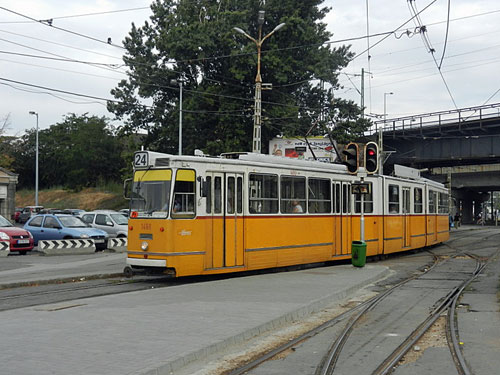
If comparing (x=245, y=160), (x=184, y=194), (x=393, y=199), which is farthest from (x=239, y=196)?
(x=393, y=199)

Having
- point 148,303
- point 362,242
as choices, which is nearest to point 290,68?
point 362,242

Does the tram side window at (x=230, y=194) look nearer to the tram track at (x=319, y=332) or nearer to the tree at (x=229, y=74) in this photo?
the tram track at (x=319, y=332)

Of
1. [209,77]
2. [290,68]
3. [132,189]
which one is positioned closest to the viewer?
[132,189]

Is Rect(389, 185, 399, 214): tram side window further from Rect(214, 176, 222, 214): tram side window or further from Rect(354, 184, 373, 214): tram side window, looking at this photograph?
Rect(214, 176, 222, 214): tram side window

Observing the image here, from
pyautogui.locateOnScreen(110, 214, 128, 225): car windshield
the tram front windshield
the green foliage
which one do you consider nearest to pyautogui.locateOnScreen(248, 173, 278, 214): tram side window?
the tram front windshield

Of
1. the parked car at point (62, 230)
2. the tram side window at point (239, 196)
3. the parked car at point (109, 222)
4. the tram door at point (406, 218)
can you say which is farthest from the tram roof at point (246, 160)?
the parked car at point (109, 222)

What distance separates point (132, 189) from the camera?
581 inches

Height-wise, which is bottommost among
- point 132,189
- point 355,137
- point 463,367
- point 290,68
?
point 463,367

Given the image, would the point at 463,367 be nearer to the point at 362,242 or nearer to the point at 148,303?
the point at 148,303

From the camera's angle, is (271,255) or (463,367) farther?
(271,255)

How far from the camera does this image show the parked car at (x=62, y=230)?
990 inches

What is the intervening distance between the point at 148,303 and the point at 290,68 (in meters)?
35.6

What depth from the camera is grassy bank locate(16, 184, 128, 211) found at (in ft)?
222

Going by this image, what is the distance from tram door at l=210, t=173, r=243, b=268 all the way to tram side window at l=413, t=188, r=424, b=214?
11659mm
